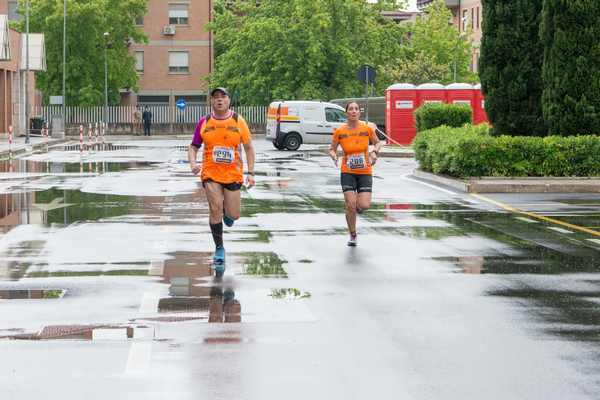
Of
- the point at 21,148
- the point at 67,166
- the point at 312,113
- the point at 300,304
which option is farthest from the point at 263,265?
the point at 312,113

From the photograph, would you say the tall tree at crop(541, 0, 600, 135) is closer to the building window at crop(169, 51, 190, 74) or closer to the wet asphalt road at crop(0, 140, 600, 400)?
the wet asphalt road at crop(0, 140, 600, 400)

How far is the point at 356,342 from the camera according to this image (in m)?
8.83

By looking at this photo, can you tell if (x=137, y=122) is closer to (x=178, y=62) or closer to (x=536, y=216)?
(x=178, y=62)

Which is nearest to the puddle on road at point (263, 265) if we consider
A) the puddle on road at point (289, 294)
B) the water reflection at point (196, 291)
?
the water reflection at point (196, 291)

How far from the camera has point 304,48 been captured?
77688 mm

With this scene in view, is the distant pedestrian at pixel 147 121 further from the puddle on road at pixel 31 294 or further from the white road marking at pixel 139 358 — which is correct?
the white road marking at pixel 139 358

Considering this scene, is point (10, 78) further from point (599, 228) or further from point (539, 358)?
point (539, 358)

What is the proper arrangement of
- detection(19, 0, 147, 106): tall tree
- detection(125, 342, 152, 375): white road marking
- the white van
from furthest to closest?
detection(19, 0, 147, 106): tall tree
the white van
detection(125, 342, 152, 375): white road marking

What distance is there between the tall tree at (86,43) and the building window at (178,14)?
21.3ft

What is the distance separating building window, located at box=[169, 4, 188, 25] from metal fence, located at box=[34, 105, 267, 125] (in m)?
13.4

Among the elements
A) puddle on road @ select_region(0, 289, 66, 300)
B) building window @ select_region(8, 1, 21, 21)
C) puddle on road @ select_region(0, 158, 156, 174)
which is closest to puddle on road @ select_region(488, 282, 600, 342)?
puddle on road @ select_region(0, 289, 66, 300)

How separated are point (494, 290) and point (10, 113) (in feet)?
201

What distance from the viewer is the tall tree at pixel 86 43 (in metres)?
87.9

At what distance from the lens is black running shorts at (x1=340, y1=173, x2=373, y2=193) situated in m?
15.7
